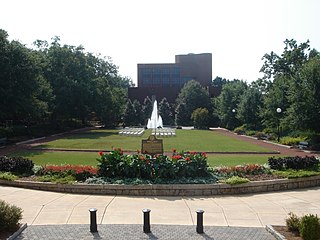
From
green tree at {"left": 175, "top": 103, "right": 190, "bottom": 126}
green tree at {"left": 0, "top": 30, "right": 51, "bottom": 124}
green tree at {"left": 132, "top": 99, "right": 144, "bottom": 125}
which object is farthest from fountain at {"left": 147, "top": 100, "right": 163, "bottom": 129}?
green tree at {"left": 0, "top": 30, "right": 51, "bottom": 124}

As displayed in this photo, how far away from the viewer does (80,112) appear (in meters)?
48.9

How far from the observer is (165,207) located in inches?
357

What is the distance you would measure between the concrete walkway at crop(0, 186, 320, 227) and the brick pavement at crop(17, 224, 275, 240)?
0.38 meters

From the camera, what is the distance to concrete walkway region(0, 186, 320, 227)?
786cm

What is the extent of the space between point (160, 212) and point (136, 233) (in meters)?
1.72

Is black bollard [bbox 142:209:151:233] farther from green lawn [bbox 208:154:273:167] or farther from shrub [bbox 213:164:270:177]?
green lawn [bbox 208:154:273:167]

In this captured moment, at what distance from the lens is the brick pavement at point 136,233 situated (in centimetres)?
672

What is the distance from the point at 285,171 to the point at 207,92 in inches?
2257

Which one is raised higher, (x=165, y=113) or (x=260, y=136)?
(x=165, y=113)

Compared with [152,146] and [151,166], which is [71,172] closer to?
[151,166]

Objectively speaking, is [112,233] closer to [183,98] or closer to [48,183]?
[48,183]

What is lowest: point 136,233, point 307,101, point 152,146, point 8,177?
point 136,233

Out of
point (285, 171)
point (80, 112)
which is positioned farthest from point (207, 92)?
point (285, 171)

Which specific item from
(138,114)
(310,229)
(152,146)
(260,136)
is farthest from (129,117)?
(310,229)
